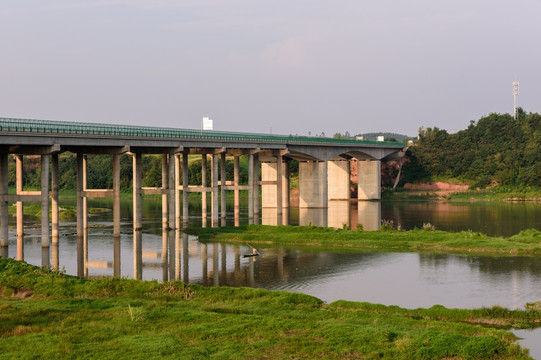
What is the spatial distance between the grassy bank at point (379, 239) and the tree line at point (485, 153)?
79.0 meters

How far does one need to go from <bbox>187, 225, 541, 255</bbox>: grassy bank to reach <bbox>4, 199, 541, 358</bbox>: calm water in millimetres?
2936

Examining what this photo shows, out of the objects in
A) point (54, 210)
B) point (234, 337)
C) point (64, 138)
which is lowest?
point (234, 337)

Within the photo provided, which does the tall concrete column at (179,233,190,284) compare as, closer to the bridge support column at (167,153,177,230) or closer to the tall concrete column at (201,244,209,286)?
the tall concrete column at (201,244,209,286)

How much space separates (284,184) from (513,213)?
1431 inches

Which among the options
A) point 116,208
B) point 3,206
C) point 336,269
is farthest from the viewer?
point 116,208

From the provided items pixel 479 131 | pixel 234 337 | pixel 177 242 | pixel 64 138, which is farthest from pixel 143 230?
pixel 479 131

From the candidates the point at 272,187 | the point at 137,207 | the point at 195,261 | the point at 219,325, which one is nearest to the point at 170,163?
the point at 137,207

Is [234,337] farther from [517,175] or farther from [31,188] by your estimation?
[31,188]

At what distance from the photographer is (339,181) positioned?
442 ft

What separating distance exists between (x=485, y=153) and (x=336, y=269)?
10929 centimetres

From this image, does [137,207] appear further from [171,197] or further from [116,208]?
[171,197]

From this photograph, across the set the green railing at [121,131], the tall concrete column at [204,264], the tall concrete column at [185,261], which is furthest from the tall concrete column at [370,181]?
the tall concrete column at [204,264]

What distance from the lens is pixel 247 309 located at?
3456cm

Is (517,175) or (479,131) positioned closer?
(517,175)
